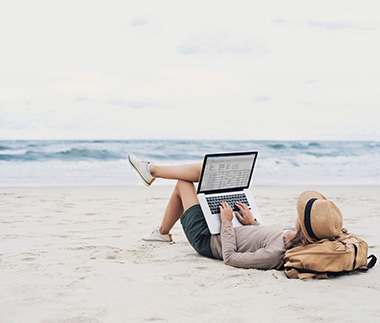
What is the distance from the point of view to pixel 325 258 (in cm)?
296

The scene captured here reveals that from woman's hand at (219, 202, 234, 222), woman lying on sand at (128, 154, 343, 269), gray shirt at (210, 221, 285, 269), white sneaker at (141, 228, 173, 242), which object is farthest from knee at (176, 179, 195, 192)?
white sneaker at (141, 228, 173, 242)

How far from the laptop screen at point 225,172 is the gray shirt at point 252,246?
15.8 inches

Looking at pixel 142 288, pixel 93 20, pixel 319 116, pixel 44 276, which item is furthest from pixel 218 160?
pixel 319 116

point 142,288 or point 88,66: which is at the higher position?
point 88,66

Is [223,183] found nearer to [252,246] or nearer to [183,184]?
→ [183,184]

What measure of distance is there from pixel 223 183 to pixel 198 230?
415mm

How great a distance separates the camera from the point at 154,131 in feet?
77.2

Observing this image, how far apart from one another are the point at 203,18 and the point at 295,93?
601 cm

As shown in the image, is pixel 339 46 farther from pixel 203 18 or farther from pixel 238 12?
pixel 203 18

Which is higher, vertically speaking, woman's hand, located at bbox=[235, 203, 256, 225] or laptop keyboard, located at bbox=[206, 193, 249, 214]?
laptop keyboard, located at bbox=[206, 193, 249, 214]

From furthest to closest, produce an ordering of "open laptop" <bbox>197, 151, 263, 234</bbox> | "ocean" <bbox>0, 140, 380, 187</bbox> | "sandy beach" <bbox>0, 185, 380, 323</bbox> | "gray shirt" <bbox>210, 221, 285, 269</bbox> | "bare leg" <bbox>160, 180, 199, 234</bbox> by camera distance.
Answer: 1. "ocean" <bbox>0, 140, 380, 187</bbox>
2. "bare leg" <bbox>160, 180, 199, 234</bbox>
3. "open laptop" <bbox>197, 151, 263, 234</bbox>
4. "gray shirt" <bbox>210, 221, 285, 269</bbox>
5. "sandy beach" <bbox>0, 185, 380, 323</bbox>

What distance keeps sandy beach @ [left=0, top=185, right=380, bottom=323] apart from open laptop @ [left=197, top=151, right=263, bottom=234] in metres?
0.36

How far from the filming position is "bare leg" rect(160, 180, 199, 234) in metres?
3.72

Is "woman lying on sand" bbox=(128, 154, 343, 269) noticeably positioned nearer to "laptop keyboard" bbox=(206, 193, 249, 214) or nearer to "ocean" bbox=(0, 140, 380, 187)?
"laptop keyboard" bbox=(206, 193, 249, 214)
